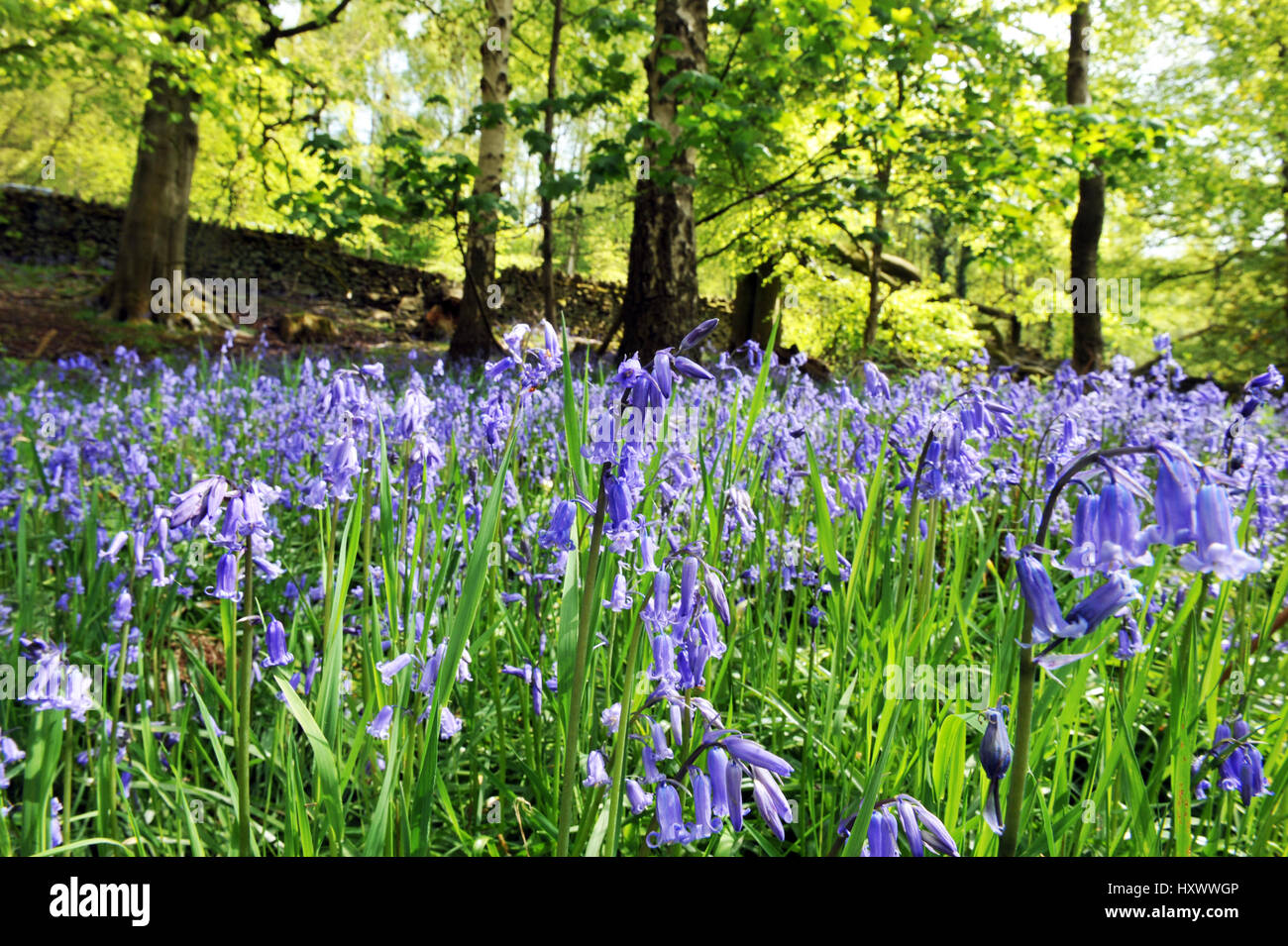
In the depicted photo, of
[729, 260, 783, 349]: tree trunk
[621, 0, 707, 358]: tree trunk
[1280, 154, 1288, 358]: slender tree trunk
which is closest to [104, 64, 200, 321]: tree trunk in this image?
[621, 0, 707, 358]: tree trunk

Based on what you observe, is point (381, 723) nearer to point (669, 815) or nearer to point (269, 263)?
point (669, 815)

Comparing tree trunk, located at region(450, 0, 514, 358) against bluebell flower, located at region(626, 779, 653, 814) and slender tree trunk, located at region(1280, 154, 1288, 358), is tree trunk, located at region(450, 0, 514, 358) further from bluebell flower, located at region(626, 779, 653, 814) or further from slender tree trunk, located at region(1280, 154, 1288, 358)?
slender tree trunk, located at region(1280, 154, 1288, 358)

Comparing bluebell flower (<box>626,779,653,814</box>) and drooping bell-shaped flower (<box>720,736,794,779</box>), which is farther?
bluebell flower (<box>626,779,653,814</box>)

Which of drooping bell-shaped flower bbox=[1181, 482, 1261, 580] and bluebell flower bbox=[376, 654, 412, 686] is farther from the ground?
drooping bell-shaped flower bbox=[1181, 482, 1261, 580]

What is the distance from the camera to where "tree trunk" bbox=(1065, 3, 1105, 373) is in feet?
39.7

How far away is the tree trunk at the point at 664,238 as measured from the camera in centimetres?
767

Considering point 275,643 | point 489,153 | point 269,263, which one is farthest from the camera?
point 269,263

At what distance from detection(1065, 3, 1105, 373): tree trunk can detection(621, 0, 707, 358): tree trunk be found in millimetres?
7169

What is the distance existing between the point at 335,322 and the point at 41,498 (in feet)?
49.4

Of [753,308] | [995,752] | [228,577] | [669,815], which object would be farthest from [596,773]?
[753,308]

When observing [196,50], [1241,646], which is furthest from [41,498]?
[196,50]

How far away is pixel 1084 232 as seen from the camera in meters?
12.9

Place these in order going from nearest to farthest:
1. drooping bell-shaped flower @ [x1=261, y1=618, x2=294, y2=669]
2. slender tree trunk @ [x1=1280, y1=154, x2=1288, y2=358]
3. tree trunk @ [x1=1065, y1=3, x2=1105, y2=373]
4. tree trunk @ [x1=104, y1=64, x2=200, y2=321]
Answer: drooping bell-shaped flower @ [x1=261, y1=618, x2=294, y2=669], tree trunk @ [x1=1065, y1=3, x2=1105, y2=373], tree trunk @ [x1=104, y1=64, x2=200, y2=321], slender tree trunk @ [x1=1280, y1=154, x2=1288, y2=358]

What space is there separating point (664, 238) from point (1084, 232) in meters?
9.00
